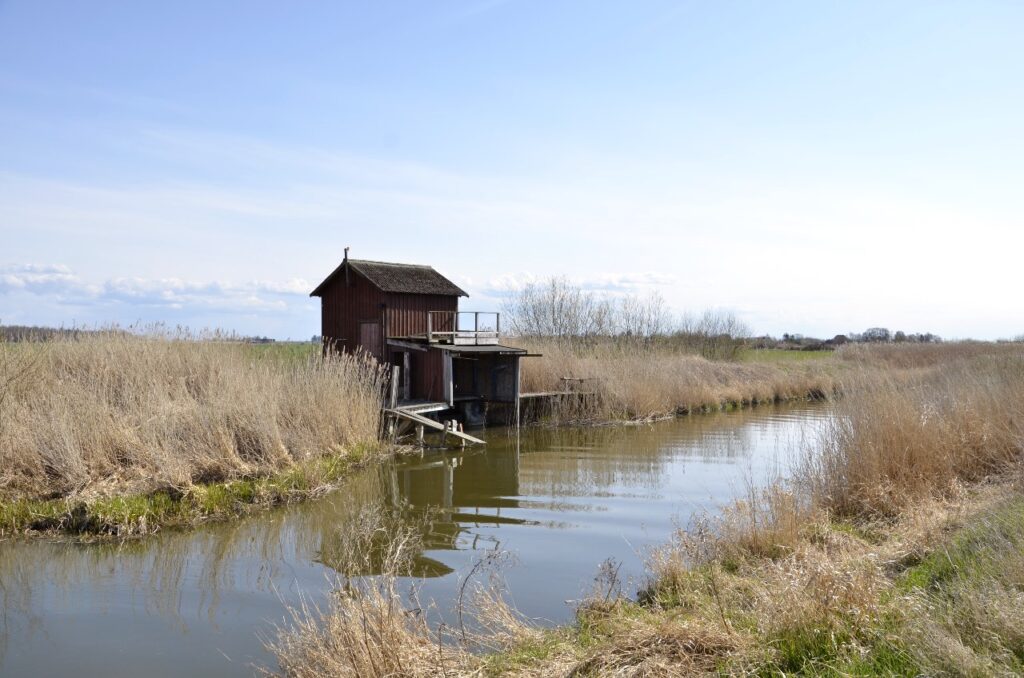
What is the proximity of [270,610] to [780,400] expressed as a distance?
3251cm

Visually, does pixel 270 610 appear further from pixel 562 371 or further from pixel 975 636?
pixel 562 371

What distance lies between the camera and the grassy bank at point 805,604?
5.18m

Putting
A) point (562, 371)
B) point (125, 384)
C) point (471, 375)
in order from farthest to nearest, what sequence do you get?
1. point (562, 371)
2. point (471, 375)
3. point (125, 384)

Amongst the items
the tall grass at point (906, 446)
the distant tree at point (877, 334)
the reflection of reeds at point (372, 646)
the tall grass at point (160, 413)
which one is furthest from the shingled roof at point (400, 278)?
the distant tree at point (877, 334)

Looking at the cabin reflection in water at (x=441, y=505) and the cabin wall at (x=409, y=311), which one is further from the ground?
the cabin wall at (x=409, y=311)

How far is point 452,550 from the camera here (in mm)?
11398

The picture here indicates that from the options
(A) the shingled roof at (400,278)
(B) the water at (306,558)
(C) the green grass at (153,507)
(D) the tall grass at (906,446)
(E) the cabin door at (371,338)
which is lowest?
(B) the water at (306,558)

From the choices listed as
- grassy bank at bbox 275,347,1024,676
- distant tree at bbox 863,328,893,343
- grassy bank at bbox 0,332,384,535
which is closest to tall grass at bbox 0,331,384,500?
grassy bank at bbox 0,332,384,535

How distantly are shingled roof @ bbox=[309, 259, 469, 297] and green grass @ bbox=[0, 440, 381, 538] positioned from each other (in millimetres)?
10055

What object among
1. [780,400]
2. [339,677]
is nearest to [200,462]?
[339,677]

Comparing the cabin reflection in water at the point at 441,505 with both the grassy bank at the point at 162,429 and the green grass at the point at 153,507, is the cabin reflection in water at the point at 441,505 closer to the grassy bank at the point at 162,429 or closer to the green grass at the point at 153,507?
the grassy bank at the point at 162,429

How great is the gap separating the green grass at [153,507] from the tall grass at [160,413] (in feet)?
1.02

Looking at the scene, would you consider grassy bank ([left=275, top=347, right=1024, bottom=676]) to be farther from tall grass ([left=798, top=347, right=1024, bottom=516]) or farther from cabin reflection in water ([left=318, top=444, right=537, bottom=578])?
cabin reflection in water ([left=318, top=444, right=537, bottom=578])

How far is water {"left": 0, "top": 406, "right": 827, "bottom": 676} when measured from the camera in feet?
25.8
